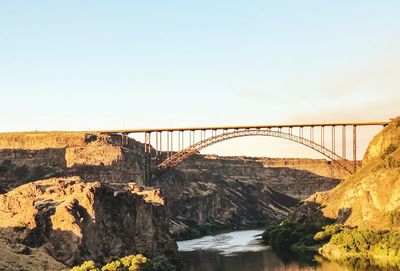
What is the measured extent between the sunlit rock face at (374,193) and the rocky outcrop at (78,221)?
120ft

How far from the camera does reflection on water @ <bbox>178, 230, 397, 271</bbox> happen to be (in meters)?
66.4

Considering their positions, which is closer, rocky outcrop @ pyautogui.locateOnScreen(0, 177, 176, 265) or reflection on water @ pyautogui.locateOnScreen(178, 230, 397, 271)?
rocky outcrop @ pyautogui.locateOnScreen(0, 177, 176, 265)

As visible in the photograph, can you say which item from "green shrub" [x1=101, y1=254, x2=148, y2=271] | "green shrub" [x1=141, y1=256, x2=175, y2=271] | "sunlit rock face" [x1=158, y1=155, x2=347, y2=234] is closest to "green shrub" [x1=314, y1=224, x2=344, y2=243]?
"green shrub" [x1=141, y1=256, x2=175, y2=271]

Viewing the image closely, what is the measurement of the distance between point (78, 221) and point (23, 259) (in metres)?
7.95

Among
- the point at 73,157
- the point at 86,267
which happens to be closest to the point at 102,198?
the point at 86,267

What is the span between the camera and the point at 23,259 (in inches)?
1753

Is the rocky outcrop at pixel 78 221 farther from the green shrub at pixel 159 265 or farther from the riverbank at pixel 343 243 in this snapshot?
the riverbank at pixel 343 243

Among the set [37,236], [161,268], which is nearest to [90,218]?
[37,236]

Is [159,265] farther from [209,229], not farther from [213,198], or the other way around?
[213,198]

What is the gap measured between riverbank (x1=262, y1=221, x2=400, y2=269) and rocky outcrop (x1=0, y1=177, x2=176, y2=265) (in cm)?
2457

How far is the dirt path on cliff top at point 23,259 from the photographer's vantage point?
4275 cm

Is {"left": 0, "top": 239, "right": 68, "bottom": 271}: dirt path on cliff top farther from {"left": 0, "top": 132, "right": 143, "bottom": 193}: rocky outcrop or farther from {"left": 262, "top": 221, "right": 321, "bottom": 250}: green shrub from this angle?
{"left": 0, "top": 132, "right": 143, "bottom": 193}: rocky outcrop

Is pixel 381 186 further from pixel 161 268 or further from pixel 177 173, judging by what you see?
pixel 177 173

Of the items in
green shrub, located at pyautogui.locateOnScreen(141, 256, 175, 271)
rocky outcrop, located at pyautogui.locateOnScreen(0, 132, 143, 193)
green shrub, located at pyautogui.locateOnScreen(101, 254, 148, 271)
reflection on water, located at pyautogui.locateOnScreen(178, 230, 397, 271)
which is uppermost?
rocky outcrop, located at pyautogui.locateOnScreen(0, 132, 143, 193)
